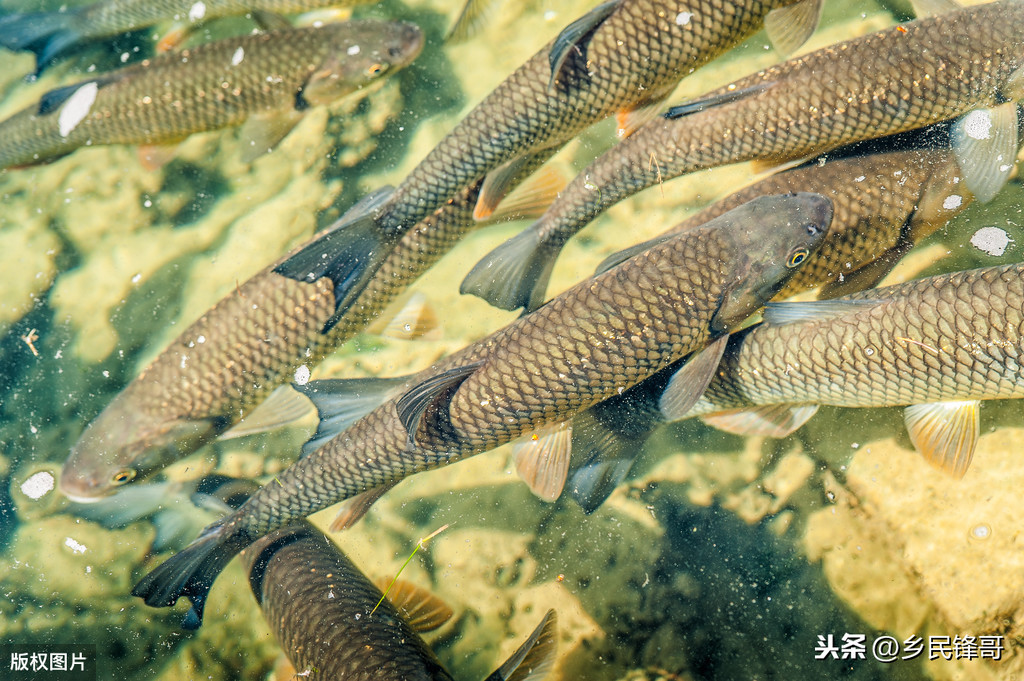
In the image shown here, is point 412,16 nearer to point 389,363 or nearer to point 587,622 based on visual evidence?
point 389,363

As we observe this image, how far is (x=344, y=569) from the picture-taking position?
3275 mm

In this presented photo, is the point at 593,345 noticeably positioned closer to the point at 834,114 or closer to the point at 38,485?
the point at 834,114

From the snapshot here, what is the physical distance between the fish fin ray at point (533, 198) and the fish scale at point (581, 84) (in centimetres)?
34

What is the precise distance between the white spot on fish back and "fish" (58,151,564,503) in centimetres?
183

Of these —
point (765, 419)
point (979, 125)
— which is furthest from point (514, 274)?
point (979, 125)

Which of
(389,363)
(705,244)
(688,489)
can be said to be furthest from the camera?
(389,363)

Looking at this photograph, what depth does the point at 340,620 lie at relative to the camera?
2.96 metres

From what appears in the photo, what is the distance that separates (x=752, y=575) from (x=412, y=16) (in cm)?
420

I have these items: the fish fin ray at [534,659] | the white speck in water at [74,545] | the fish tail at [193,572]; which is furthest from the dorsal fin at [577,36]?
the white speck in water at [74,545]

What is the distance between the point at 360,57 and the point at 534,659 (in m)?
3.58

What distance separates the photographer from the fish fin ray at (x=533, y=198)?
366cm

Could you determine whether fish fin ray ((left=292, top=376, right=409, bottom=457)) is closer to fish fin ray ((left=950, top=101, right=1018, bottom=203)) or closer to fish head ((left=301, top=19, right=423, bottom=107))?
fish head ((left=301, top=19, right=423, bottom=107))

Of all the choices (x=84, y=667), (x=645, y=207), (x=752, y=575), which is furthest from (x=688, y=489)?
(x=84, y=667)

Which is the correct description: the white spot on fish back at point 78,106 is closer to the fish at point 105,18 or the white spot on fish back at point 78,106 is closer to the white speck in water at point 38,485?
the fish at point 105,18
